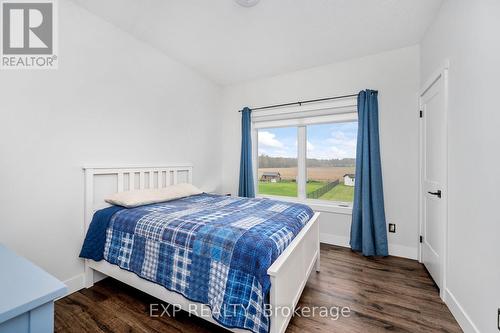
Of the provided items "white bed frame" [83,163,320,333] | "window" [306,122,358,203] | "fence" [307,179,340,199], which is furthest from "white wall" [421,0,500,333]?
"fence" [307,179,340,199]

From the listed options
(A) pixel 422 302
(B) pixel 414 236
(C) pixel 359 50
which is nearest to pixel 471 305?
(A) pixel 422 302

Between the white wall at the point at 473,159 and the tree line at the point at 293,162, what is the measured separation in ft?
4.86

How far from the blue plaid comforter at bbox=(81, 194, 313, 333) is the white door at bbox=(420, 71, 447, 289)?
3.99ft

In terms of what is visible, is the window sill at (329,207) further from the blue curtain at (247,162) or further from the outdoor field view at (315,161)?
the blue curtain at (247,162)

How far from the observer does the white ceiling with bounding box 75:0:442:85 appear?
2082 millimetres

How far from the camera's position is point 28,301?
28.2 inches

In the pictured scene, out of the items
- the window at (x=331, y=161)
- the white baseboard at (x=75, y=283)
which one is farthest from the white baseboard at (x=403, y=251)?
the white baseboard at (x=75, y=283)

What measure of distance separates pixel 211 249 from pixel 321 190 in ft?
8.36

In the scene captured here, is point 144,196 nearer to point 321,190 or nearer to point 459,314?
point 321,190

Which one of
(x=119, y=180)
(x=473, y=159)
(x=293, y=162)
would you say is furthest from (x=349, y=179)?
(x=119, y=180)

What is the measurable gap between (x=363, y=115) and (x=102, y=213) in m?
3.18

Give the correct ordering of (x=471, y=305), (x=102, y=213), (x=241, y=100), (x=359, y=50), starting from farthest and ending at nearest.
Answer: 1. (x=241, y=100)
2. (x=359, y=50)
3. (x=102, y=213)
4. (x=471, y=305)

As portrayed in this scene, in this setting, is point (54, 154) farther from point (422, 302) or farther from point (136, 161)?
point (422, 302)

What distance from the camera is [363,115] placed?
291cm
